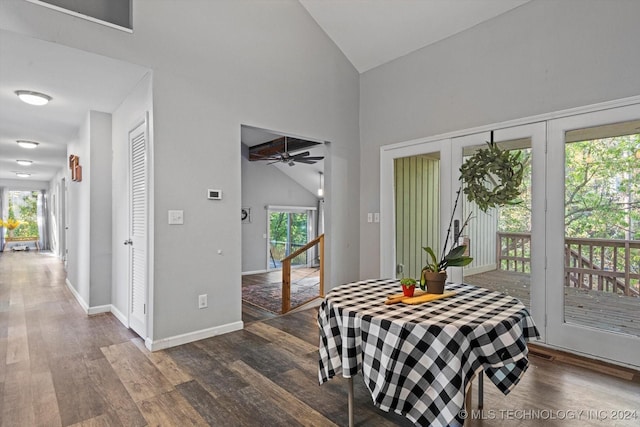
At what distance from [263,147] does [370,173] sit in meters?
3.47

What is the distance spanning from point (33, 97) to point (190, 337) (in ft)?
9.61

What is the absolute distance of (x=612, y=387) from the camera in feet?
7.41

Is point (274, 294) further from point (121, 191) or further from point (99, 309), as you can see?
point (121, 191)

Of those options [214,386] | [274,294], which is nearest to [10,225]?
[274,294]

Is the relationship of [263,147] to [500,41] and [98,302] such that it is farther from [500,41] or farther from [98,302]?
[500,41]

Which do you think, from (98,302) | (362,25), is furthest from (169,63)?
(98,302)

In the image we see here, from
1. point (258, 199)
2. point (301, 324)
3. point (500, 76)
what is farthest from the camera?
point (258, 199)

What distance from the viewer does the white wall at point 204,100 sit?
9.32 feet

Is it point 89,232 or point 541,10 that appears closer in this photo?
point 541,10

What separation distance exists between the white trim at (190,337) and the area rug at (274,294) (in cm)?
108

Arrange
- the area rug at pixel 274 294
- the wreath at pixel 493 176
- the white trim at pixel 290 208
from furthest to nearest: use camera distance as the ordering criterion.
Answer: the white trim at pixel 290 208 → the area rug at pixel 274 294 → the wreath at pixel 493 176

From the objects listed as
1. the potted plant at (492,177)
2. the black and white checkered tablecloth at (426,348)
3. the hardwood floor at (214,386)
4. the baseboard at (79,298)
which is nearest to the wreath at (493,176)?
the potted plant at (492,177)

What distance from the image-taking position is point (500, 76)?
3.24 meters

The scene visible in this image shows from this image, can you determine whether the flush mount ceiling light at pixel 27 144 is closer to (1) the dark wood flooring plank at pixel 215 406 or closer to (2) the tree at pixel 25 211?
(1) the dark wood flooring plank at pixel 215 406
